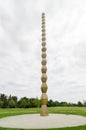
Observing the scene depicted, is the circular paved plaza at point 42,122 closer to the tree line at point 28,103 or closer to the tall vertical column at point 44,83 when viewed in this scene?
the tall vertical column at point 44,83

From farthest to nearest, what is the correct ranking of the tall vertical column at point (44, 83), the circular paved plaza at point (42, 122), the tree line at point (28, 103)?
the tree line at point (28, 103)
the tall vertical column at point (44, 83)
the circular paved plaza at point (42, 122)

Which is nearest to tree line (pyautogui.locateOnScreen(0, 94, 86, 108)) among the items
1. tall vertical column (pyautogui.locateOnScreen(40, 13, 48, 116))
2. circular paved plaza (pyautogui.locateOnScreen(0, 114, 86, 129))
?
tall vertical column (pyautogui.locateOnScreen(40, 13, 48, 116))

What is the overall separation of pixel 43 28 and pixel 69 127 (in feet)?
41.4

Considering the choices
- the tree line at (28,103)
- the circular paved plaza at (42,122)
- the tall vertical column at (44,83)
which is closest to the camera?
the circular paved plaza at (42,122)

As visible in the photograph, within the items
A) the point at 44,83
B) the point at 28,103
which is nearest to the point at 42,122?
the point at 44,83

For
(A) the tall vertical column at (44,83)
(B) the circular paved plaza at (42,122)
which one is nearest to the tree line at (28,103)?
(A) the tall vertical column at (44,83)

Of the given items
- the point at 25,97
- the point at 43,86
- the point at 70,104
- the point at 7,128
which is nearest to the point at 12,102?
the point at 25,97

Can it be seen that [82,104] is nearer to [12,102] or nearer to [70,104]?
[70,104]

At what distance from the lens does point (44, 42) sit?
79.1 ft

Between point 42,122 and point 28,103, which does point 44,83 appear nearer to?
point 42,122

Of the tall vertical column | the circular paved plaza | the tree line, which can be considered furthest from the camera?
the tree line

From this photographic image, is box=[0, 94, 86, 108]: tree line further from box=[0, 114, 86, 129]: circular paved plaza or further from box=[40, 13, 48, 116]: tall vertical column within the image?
box=[0, 114, 86, 129]: circular paved plaza

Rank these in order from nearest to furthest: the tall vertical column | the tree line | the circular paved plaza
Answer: the circular paved plaza → the tall vertical column → the tree line

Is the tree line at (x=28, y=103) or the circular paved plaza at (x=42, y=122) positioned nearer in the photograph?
the circular paved plaza at (x=42, y=122)
